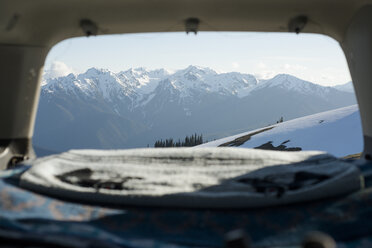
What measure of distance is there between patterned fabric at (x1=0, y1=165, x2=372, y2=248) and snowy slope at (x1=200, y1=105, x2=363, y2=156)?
7829 mm

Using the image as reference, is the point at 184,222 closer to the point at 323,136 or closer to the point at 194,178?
the point at 194,178

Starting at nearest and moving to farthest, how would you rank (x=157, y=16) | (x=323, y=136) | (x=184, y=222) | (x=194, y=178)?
(x=184, y=222) < (x=194, y=178) < (x=157, y=16) < (x=323, y=136)

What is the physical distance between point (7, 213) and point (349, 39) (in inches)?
83.9

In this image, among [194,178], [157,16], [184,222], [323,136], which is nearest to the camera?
[184,222]

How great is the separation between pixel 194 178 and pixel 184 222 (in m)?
0.28

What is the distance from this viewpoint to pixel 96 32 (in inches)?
83.6

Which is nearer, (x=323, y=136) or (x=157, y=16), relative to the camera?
(x=157, y=16)

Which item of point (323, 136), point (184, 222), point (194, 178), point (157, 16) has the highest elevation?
point (157, 16)

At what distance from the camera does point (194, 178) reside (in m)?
1.27

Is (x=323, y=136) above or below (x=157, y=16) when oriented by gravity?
below

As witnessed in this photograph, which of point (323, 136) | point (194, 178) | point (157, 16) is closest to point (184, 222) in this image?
point (194, 178)

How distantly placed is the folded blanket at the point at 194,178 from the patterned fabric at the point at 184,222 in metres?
0.04

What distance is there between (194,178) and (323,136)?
10.6 meters

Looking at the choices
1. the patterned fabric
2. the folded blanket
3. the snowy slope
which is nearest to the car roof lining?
the folded blanket
